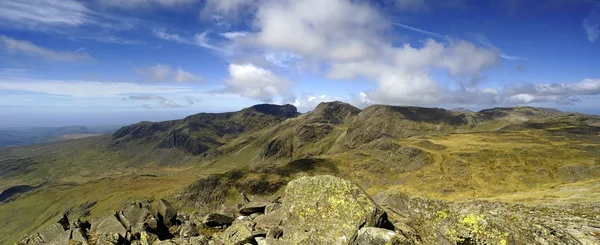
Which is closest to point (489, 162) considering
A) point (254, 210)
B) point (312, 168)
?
point (312, 168)

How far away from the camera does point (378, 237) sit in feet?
49.1

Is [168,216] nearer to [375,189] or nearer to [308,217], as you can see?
[308,217]

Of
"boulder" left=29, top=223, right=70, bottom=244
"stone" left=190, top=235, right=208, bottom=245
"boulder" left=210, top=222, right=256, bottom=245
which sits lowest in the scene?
"boulder" left=29, top=223, right=70, bottom=244

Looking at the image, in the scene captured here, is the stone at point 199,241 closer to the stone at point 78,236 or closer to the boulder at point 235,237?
the boulder at point 235,237

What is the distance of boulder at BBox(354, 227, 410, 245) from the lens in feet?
48.0

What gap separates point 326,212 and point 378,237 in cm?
448

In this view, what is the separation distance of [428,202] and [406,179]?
5900 inches

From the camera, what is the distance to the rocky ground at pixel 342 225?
13406 mm

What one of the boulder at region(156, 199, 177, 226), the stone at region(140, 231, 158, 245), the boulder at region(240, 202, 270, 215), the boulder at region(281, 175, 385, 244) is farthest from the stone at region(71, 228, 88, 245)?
the boulder at region(281, 175, 385, 244)

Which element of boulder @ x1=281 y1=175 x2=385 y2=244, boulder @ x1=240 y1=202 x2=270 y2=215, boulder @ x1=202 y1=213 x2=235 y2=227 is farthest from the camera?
boulder @ x1=240 y1=202 x2=270 y2=215

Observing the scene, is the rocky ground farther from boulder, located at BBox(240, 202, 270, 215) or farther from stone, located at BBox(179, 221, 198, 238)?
boulder, located at BBox(240, 202, 270, 215)

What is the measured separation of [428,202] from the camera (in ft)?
54.1

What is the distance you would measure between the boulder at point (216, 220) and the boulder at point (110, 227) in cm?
764

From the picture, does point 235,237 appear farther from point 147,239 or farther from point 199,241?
point 147,239
